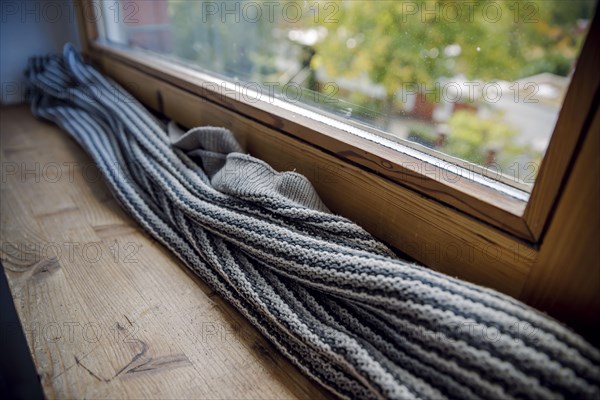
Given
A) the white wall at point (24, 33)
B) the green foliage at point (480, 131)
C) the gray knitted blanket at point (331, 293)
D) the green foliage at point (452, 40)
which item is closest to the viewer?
the gray knitted blanket at point (331, 293)

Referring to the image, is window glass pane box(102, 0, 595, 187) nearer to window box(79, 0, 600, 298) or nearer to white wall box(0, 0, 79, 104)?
window box(79, 0, 600, 298)

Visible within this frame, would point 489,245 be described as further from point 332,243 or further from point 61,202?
point 61,202

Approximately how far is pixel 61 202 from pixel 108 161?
100mm

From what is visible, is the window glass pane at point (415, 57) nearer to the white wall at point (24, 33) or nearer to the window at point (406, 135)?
the window at point (406, 135)

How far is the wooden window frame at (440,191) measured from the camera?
336 millimetres

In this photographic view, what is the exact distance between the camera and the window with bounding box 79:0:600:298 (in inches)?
14.2

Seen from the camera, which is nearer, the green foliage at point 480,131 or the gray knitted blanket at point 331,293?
the gray knitted blanket at point 331,293

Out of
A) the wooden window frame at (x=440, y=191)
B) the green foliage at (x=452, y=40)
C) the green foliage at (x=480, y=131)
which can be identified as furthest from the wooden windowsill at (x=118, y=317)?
the green foliage at (x=480, y=131)

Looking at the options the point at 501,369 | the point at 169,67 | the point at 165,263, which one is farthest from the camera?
the point at 169,67

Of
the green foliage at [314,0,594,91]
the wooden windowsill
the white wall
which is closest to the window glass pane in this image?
the green foliage at [314,0,594,91]

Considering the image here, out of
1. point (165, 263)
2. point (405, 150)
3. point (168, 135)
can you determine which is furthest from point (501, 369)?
point (168, 135)

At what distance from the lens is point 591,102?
1.03ft

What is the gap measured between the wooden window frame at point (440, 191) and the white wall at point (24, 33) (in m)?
0.73

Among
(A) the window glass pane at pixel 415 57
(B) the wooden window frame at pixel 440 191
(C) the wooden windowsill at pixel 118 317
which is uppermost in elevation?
(A) the window glass pane at pixel 415 57
